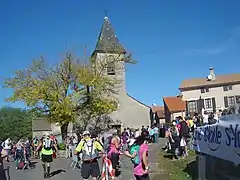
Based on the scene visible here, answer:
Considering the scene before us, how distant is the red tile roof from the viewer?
70250 millimetres

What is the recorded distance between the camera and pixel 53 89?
4019cm

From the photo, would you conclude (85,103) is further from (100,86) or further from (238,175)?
(238,175)

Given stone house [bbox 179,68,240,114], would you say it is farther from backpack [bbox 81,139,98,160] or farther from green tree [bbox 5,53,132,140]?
backpack [bbox 81,139,98,160]

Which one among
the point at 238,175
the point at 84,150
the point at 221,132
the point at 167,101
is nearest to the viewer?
the point at 238,175

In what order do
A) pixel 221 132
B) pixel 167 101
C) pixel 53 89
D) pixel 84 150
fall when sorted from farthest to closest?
1. pixel 167 101
2. pixel 53 89
3. pixel 84 150
4. pixel 221 132

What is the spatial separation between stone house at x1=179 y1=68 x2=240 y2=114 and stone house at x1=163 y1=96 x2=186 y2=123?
9.37 ft

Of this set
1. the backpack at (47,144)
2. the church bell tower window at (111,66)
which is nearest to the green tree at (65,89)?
the church bell tower window at (111,66)

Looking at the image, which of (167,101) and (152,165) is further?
(167,101)

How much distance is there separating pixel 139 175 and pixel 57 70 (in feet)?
111

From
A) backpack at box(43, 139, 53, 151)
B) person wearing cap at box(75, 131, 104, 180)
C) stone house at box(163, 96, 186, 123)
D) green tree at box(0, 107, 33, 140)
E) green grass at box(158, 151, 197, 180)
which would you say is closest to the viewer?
person wearing cap at box(75, 131, 104, 180)

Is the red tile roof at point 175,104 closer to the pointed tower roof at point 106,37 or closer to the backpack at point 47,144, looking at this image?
the pointed tower roof at point 106,37

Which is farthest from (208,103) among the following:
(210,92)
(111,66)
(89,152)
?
(89,152)

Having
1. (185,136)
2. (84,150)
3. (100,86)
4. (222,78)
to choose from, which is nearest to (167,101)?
(222,78)

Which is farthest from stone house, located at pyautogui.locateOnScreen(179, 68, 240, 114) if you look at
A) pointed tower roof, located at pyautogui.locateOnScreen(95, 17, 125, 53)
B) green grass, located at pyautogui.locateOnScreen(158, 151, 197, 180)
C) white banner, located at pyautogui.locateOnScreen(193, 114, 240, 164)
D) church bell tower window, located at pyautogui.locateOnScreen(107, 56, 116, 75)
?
white banner, located at pyautogui.locateOnScreen(193, 114, 240, 164)
